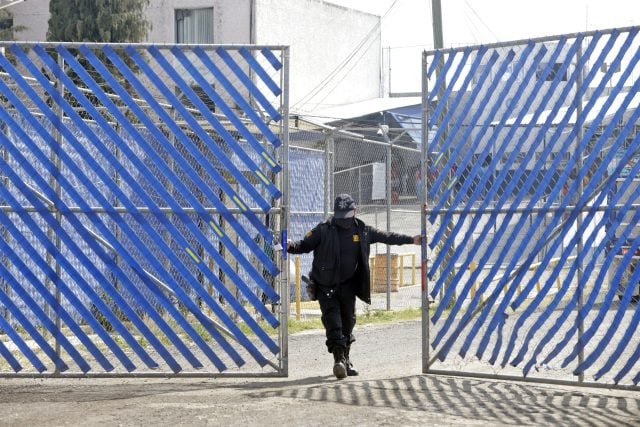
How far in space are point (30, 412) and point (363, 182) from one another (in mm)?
12660

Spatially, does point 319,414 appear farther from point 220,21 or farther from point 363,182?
point 220,21

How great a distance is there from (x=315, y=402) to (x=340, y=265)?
1.72m

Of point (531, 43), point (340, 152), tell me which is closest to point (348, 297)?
point (531, 43)

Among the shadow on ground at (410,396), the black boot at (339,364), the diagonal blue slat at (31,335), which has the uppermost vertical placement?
the diagonal blue slat at (31,335)

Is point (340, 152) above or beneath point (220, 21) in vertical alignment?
beneath

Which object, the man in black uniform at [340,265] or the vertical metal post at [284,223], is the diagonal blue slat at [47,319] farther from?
the man in black uniform at [340,265]

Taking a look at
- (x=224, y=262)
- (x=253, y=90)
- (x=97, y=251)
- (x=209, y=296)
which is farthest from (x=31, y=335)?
(x=253, y=90)

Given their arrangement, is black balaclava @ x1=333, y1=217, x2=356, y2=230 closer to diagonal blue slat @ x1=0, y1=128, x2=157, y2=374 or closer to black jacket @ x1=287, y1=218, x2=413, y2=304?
black jacket @ x1=287, y1=218, x2=413, y2=304

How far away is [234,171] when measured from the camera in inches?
355

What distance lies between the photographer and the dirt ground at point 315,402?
752cm

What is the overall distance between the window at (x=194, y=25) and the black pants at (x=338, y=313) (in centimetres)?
2661

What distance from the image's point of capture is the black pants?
30.9ft

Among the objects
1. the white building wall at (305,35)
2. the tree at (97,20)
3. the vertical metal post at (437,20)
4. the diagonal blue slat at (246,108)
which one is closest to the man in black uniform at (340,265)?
the diagonal blue slat at (246,108)

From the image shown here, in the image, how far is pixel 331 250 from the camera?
31.2 feet
